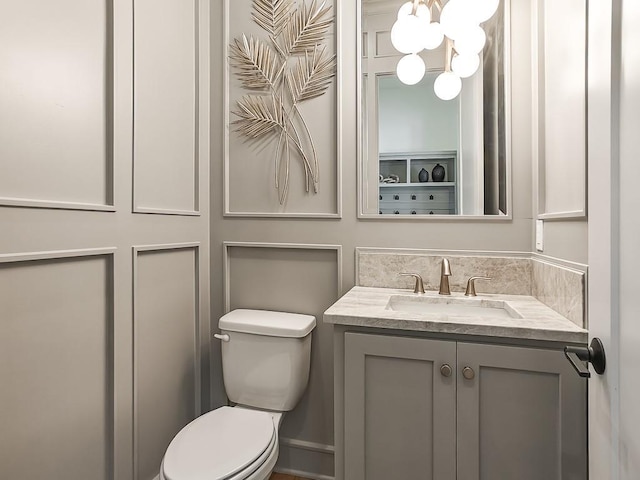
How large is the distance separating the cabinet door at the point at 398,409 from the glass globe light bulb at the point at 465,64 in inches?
39.4

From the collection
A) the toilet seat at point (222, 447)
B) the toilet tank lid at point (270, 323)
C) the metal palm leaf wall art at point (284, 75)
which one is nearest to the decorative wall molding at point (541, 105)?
the metal palm leaf wall art at point (284, 75)

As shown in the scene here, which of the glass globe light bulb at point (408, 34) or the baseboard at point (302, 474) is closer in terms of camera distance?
the glass globe light bulb at point (408, 34)

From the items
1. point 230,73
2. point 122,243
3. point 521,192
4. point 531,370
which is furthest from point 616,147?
point 230,73

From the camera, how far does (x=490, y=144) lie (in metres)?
1.55

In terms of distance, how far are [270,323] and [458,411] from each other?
0.78m

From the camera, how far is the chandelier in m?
1.24

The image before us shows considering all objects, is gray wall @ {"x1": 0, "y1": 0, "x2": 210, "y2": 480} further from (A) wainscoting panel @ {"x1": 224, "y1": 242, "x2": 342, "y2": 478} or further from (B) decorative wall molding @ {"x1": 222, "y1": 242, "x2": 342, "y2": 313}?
(A) wainscoting panel @ {"x1": 224, "y1": 242, "x2": 342, "y2": 478}

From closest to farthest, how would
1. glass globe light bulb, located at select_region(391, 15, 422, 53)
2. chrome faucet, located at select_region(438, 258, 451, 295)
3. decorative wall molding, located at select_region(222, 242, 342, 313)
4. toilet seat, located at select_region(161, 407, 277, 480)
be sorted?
toilet seat, located at select_region(161, 407, 277, 480) < glass globe light bulb, located at select_region(391, 15, 422, 53) < chrome faucet, located at select_region(438, 258, 451, 295) < decorative wall molding, located at select_region(222, 242, 342, 313)

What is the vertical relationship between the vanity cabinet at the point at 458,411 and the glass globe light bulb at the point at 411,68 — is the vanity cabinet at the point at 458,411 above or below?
below

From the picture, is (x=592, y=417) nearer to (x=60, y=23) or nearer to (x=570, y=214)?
(x=570, y=214)

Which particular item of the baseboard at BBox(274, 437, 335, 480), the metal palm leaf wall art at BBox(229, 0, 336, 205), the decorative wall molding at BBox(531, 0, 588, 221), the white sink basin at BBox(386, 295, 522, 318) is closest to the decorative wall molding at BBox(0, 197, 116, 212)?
the metal palm leaf wall art at BBox(229, 0, 336, 205)

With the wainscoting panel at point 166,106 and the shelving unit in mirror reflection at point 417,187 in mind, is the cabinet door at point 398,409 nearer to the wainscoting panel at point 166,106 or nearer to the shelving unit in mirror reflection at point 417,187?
the shelving unit in mirror reflection at point 417,187

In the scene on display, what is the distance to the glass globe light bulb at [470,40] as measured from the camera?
1.28 metres

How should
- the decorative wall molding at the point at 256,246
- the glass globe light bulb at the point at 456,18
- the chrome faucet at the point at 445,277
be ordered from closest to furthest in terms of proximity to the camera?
the glass globe light bulb at the point at 456,18
the chrome faucet at the point at 445,277
the decorative wall molding at the point at 256,246
